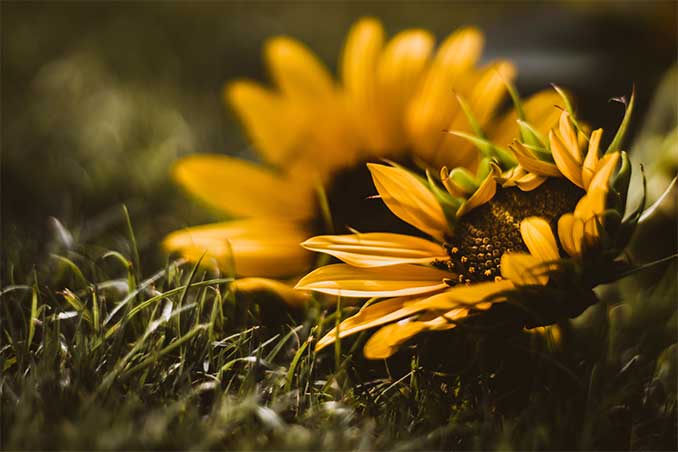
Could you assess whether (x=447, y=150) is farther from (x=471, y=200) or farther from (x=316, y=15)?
(x=316, y=15)

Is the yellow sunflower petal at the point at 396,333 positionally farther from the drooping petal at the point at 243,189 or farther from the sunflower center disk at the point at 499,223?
the drooping petal at the point at 243,189

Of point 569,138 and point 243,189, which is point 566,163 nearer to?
point 569,138

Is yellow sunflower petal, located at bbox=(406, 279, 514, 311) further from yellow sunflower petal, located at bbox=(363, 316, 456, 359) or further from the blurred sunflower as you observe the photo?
the blurred sunflower

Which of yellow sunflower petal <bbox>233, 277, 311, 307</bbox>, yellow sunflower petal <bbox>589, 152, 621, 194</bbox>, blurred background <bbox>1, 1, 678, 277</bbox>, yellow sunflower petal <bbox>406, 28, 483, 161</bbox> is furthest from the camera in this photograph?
blurred background <bbox>1, 1, 678, 277</bbox>

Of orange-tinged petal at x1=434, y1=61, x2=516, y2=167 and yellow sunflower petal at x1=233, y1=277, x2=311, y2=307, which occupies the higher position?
orange-tinged petal at x1=434, y1=61, x2=516, y2=167

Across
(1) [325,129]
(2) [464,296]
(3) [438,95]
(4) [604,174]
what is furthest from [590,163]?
(1) [325,129]

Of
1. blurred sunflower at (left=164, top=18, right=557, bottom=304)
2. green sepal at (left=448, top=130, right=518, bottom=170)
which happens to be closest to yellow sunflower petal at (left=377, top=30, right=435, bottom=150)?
blurred sunflower at (left=164, top=18, right=557, bottom=304)
